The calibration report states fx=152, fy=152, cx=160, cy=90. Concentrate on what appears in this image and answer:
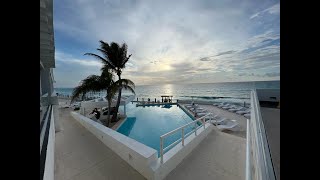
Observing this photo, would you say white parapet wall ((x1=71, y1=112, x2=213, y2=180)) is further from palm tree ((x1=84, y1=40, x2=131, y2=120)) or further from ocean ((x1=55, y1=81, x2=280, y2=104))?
palm tree ((x1=84, y1=40, x2=131, y2=120))

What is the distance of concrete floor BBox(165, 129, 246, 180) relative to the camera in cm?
301

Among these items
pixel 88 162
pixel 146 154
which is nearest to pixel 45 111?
pixel 88 162

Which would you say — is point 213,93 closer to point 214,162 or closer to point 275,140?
point 214,162

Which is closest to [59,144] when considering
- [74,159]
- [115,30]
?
[74,159]

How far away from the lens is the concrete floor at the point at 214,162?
3014 mm

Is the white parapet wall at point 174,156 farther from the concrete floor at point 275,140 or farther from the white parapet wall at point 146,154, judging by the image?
the concrete floor at point 275,140

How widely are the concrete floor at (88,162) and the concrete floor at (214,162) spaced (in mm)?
965

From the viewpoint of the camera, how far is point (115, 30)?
5.07 m

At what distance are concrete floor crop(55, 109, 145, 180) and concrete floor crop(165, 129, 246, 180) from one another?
965mm

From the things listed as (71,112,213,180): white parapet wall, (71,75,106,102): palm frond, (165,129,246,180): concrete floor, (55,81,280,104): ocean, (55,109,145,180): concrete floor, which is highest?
(71,75,106,102): palm frond

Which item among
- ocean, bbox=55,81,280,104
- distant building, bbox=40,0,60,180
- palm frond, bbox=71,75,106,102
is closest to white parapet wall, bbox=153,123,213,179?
distant building, bbox=40,0,60,180

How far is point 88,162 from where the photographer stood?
3420 mm
